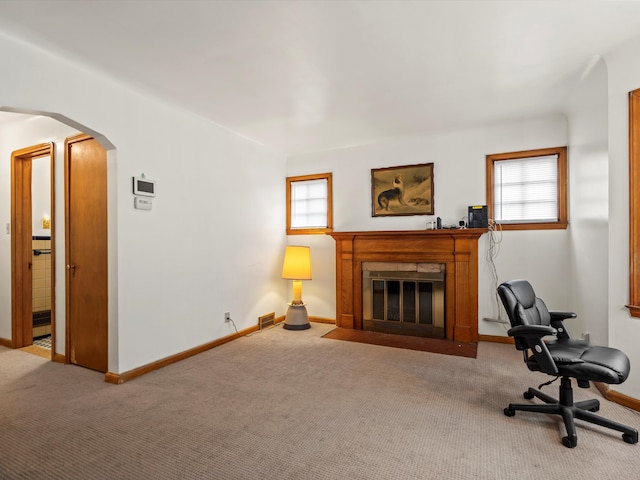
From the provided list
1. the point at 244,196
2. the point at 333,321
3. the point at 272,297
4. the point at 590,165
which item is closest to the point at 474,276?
the point at 590,165

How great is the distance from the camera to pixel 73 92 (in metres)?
2.74


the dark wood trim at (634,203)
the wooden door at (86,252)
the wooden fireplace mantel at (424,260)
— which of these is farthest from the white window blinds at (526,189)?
the wooden door at (86,252)

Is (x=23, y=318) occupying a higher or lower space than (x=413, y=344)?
higher

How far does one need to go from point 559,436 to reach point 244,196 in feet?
13.0

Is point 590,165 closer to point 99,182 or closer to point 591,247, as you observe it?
point 591,247

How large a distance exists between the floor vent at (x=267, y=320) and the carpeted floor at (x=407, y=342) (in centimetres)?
93

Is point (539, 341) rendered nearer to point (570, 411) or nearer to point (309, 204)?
point (570, 411)

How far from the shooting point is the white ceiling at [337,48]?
83.7 inches

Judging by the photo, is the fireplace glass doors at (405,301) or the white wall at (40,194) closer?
the fireplace glass doors at (405,301)

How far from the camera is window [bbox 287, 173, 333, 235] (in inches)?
210

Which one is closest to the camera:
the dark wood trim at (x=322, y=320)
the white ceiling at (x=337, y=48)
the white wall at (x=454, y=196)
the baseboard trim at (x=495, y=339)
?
the white ceiling at (x=337, y=48)

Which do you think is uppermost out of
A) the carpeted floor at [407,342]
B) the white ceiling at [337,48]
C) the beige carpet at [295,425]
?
the white ceiling at [337,48]

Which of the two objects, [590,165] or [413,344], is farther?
[413,344]

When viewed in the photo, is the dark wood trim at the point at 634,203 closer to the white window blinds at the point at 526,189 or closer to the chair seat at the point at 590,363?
the chair seat at the point at 590,363
